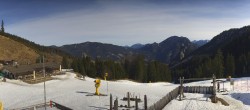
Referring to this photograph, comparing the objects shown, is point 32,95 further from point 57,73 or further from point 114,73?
point 114,73

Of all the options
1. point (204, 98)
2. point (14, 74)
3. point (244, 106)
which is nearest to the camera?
point (244, 106)

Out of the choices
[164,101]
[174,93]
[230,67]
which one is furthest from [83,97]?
[230,67]

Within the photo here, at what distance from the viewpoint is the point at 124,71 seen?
466 feet

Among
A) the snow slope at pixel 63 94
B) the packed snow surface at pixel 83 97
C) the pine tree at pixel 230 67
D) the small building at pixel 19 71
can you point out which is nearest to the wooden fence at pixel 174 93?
the packed snow surface at pixel 83 97

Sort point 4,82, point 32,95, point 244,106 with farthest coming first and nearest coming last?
point 4,82
point 32,95
point 244,106

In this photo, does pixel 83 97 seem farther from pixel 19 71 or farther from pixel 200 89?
pixel 19 71

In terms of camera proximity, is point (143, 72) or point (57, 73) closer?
point (57, 73)

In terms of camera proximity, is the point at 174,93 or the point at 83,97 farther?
the point at 83,97

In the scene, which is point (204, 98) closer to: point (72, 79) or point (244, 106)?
point (244, 106)

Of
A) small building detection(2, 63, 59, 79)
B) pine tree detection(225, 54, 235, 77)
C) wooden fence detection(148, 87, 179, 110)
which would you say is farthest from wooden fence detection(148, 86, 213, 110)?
pine tree detection(225, 54, 235, 77)

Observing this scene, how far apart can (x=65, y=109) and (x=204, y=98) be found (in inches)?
1020

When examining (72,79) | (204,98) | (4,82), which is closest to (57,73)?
(72,79)

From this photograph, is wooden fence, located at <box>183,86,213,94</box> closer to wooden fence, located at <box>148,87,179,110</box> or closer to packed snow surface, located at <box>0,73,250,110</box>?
packed snow surface, located at <box>0,73,250,110</box>

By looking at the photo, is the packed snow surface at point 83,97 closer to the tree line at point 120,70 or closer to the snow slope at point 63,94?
the snow slope at point 63,94
